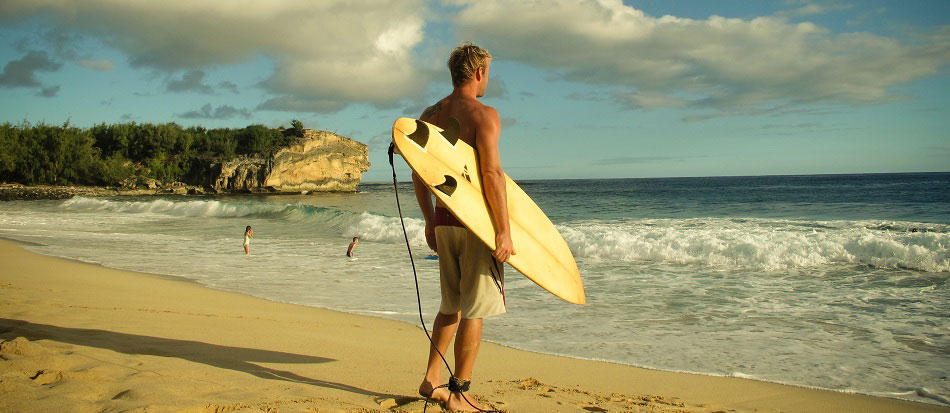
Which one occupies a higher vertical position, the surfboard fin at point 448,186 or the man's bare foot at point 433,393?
the surfboard fin at point 448,186

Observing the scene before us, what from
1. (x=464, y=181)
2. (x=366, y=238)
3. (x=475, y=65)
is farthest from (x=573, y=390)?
(x=366, y=238)

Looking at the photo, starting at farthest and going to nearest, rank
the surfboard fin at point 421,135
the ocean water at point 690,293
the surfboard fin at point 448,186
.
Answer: the ocean water at point 690,293 → the surfboard fin at point 421,135 → the surfboard fin at point 448,186

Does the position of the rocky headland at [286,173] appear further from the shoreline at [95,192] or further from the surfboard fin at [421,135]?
the surfboard fin at [421,135]

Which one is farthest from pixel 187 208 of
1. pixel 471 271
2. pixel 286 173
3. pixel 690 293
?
pixel 286 173

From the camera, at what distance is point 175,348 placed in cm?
345

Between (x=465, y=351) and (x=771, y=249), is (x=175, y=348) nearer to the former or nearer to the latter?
(x=465, y=351)

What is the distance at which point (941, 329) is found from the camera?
4.66 metres

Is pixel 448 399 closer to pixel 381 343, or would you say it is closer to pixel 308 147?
pixel 381 343

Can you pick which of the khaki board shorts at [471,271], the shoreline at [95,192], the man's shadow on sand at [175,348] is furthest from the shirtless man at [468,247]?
the shoreline at [95,192]

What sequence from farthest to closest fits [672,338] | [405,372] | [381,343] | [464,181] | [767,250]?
[767,250], [672,338], [381,343], [405,372], [464,181]

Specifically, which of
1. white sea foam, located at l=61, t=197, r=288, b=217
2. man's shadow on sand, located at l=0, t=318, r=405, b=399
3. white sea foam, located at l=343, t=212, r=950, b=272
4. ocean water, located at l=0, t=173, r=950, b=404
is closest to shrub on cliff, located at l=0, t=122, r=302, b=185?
white sea foam, located at l=61, t=197, r=288, b=217

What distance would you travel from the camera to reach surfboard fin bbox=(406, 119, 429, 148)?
239 centimetres

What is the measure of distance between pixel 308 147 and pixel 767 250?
169 ft

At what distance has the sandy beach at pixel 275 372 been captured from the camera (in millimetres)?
2504
